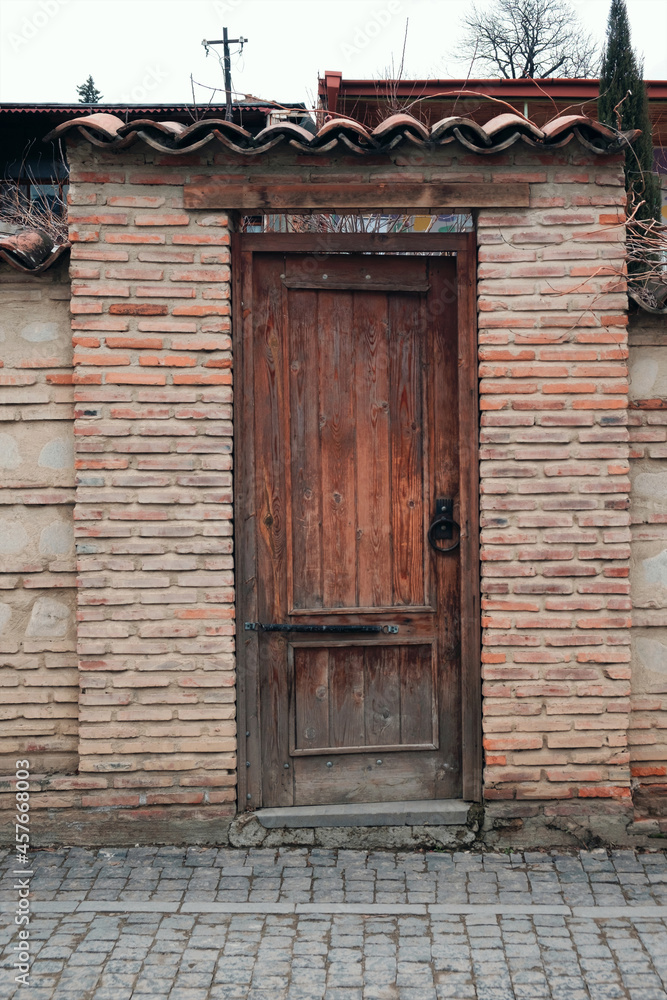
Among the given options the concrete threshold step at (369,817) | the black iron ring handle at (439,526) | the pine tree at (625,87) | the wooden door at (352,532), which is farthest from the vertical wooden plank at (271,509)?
the pine tree at (625,87)

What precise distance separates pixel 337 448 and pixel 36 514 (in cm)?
144

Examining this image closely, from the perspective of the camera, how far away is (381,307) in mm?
4098

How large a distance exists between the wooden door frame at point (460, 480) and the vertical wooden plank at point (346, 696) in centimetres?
37

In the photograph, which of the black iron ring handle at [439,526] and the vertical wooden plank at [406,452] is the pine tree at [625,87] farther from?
the black iron ring handle at [439,526]

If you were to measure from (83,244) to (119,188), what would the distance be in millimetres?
300

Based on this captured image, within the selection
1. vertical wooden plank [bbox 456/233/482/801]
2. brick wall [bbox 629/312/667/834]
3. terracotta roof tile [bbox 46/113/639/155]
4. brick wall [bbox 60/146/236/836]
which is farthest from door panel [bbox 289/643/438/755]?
terracotta roof tile [bbox 46/113/639/155]

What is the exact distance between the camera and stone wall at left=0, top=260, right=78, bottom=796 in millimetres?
3992

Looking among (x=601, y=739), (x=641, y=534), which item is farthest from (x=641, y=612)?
(x=601, y=739)

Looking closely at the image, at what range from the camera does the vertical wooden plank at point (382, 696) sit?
13.6 ft

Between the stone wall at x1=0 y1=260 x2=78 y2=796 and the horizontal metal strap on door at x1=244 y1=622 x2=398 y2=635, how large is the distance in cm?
86

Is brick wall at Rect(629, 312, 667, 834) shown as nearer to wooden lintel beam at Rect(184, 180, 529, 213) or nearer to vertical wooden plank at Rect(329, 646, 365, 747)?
wooden lintel beam at Rect(184, 180, 529, 213)

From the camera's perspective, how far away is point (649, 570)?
4.07 metres

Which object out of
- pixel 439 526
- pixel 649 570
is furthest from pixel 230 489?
pixel 649 570

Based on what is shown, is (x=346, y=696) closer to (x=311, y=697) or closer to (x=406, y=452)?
(x=311, y=697)
